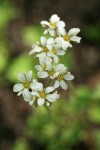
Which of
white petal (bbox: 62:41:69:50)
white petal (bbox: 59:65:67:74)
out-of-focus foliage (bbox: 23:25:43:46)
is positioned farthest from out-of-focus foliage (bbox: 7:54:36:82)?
white petal (bbox: 59:65:67:74)

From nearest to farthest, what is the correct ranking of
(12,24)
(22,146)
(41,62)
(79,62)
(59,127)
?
(41,62) → (59,127) → (22,146) → (79,62) → (12,24)

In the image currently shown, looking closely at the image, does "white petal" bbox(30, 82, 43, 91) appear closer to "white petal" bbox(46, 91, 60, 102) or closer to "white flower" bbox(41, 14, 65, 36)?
"white petal" bbox(46, 91, 60, 102)

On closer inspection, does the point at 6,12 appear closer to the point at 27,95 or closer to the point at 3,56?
the point at 3,56

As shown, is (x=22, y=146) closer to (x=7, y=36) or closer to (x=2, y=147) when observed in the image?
(x=2, y=147)

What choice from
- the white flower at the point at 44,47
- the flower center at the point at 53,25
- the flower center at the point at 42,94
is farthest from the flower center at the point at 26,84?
the flower center at the point at 53,25

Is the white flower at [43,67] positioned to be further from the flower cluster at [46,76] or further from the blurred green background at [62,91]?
the blurred green background at [62,91]

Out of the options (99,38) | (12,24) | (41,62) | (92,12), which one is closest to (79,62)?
(99,38)

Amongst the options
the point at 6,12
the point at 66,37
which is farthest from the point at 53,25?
the point at 6,12


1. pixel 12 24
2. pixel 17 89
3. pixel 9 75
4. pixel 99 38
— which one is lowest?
pixel 17 89

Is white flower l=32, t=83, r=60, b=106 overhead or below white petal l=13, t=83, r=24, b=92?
below
